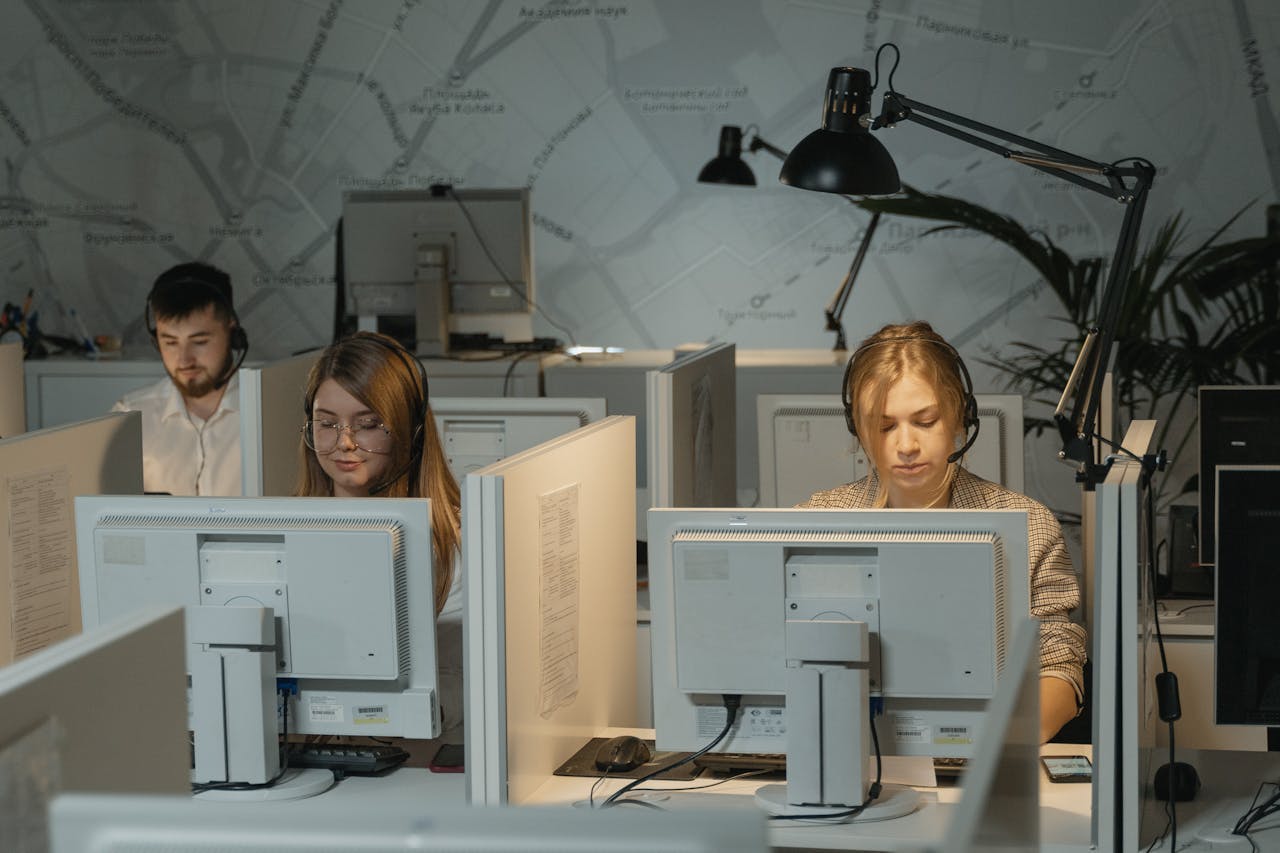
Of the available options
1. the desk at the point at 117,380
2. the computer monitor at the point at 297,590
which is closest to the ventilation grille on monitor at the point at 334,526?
the computer monitor at the point at 297,590

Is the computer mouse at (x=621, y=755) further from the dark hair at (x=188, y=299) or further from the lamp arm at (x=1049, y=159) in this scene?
the dark hair at (x=188, y=299)

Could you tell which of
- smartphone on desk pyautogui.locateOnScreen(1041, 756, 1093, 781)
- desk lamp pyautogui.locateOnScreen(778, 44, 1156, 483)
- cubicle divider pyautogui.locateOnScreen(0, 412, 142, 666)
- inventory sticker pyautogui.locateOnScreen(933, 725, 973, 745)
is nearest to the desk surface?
desk lamp pyautogui.locateOnScreen(778, 44, 1156, 483)

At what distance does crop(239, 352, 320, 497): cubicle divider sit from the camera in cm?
277

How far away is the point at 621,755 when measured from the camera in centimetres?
216

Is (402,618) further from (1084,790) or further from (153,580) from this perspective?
(1084,790)

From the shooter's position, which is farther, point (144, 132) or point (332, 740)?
point (144, 132)

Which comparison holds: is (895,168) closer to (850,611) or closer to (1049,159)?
(1049,159)

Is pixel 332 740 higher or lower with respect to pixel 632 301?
lower

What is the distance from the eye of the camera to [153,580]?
2.04 meters

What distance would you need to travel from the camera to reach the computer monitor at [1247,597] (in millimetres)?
1878

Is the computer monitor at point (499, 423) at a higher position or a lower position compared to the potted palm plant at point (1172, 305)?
lower

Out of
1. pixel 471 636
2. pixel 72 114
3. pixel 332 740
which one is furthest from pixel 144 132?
pixel 471 636

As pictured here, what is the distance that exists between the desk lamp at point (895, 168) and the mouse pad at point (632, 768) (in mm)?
715

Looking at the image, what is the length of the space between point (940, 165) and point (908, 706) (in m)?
3.52
